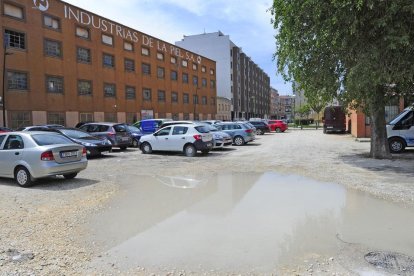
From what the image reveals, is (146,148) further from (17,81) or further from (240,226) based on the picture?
(17,81)

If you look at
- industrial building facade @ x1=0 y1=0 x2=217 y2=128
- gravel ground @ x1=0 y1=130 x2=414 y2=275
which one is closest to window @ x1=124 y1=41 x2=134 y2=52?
industrial building facade @ x1=0 y1=0 x2=217 y2=128

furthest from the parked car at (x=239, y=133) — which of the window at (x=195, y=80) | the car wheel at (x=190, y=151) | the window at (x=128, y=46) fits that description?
the window at (x=195, y=80)

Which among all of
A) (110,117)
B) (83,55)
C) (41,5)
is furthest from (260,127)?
(41,5)

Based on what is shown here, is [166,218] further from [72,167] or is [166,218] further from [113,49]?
[113,49]

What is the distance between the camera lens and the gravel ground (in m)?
4.47

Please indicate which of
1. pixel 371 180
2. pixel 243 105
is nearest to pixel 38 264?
pixel 371 180

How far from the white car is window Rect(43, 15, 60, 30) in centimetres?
2189

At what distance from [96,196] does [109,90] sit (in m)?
35.4

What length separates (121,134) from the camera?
1964cm

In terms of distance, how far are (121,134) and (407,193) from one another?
14857mm

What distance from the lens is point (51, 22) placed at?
1337 inches

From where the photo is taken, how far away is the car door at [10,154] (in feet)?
31.7

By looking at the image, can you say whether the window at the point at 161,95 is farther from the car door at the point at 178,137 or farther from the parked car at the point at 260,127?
the car door at the point at 178,137

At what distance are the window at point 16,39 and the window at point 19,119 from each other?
562 cm
